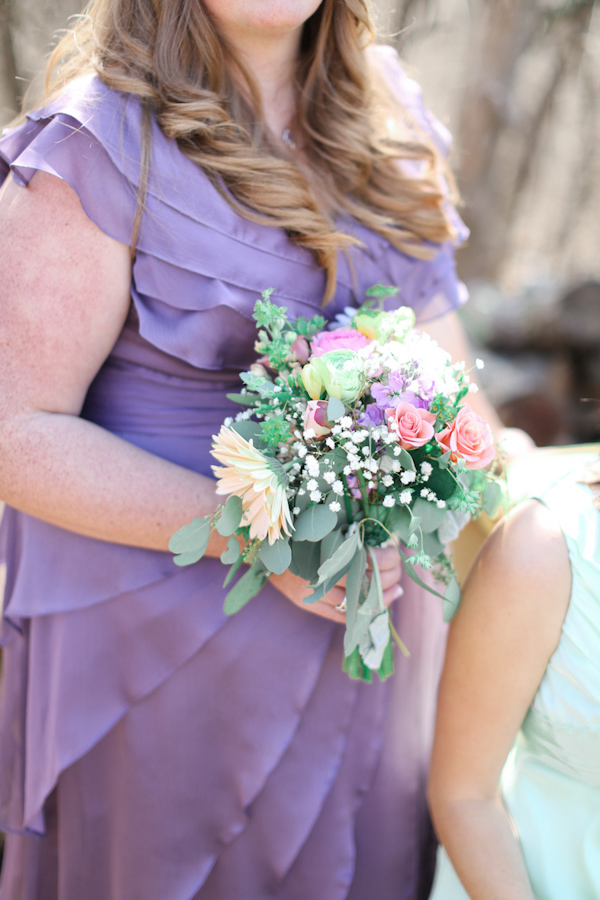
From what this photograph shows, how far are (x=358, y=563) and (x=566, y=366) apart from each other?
3.71 m

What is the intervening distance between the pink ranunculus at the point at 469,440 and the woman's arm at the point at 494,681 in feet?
0.91

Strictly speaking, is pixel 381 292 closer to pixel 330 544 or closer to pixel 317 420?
pixel 317 420

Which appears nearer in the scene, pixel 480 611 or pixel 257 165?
pixel 480 611

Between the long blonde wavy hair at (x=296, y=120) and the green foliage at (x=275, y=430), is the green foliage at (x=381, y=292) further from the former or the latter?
the green foliage at (x=275, y=430)

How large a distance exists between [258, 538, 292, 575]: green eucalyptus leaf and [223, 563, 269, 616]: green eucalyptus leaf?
0.47 ft

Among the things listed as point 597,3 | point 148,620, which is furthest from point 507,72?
point 148,620

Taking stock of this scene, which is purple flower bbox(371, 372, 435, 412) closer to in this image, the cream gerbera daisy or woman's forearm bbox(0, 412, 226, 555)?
the cream gerbera daisy

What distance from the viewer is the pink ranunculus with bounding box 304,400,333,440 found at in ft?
3.37

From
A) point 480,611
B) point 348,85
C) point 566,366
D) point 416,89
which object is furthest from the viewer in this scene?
point 566,366

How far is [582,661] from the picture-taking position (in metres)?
1.19

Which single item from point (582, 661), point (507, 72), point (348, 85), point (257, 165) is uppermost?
point (507, 72)

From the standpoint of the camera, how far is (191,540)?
105 centimetres

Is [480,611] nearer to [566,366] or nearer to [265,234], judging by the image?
[265,234]

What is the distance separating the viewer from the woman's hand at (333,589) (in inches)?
49.8
